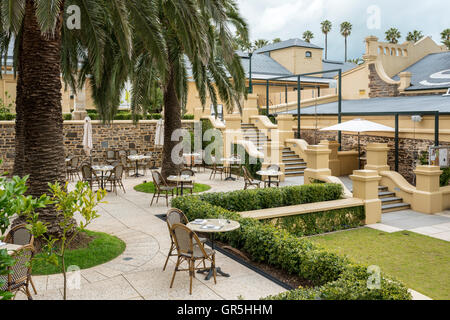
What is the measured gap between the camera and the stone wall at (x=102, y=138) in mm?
20000

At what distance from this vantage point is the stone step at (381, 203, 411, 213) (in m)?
14.0

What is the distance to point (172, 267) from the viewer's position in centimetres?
801

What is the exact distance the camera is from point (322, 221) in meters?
11.6

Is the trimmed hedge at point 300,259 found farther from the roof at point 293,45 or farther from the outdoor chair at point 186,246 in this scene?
the roof at point 293,45

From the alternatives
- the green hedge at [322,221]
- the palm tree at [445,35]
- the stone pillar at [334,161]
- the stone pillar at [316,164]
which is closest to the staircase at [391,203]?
the stone pillar at [316,164]

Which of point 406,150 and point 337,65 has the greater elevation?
point 337,65

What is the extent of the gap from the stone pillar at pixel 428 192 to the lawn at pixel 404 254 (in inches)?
120

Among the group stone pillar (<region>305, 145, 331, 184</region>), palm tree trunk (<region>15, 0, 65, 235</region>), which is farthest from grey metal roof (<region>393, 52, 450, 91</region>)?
palm tree trunk (<region>15, 0, 65, 235</region>)

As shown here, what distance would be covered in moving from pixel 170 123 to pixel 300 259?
9.79m

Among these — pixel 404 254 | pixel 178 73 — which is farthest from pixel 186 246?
pixel 178 73

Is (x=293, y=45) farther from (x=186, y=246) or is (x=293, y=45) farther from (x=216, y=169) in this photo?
(x=186, y=246)

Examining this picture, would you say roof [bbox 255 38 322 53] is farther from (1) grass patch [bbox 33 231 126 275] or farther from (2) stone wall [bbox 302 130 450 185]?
(1) grass patch [bbox 33 231 126 275]
